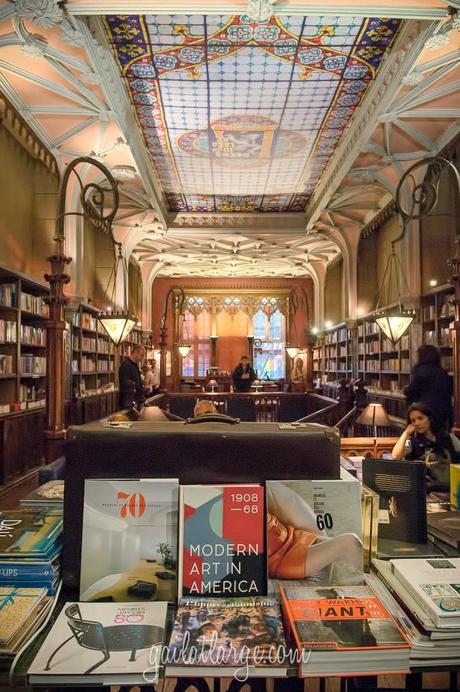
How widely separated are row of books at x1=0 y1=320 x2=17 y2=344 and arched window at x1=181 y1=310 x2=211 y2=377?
497 inches

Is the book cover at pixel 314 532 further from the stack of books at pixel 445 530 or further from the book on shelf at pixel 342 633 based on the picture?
the stack of books at pixel 445 530

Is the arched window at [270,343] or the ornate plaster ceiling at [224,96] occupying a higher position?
the ornate plaster ceiling at [224,96]

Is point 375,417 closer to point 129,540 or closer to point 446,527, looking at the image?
point 446,527

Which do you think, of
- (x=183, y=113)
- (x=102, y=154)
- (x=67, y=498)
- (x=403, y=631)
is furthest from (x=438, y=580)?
(x=102, y=154)

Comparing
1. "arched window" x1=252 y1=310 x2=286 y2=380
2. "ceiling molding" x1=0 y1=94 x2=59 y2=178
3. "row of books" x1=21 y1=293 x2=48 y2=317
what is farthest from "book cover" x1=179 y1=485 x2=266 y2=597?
"arched window" x1=252 y1=310 x2=286 y2=380

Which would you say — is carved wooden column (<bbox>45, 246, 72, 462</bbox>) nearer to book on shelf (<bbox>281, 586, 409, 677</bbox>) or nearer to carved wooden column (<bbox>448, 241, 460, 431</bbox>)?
book on shelf (<bbox>281, 586, 409, 677</bbox>)

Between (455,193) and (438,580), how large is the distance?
783 cm

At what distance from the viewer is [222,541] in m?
1.24

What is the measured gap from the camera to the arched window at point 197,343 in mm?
18953

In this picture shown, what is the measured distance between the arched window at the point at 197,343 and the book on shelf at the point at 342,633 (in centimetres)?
1778

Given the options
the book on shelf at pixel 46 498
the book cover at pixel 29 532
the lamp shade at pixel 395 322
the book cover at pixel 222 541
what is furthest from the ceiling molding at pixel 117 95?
the book cover at pixel 222 541

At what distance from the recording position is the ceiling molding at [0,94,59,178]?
6297 mm

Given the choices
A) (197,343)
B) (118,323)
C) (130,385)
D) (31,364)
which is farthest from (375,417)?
(197,343)

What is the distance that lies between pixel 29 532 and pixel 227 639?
0.63 metres
